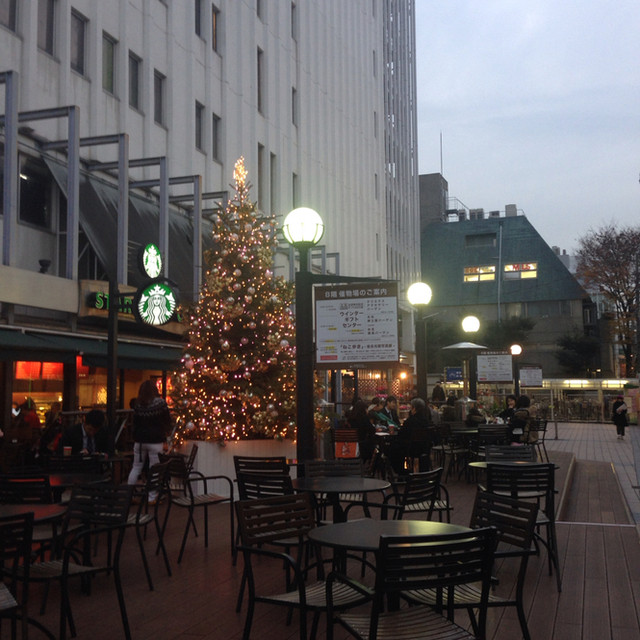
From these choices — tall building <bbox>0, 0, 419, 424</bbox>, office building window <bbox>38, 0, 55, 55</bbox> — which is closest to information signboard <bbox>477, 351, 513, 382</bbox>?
tall building <bbox>0, 0, 419, 424</bbox>

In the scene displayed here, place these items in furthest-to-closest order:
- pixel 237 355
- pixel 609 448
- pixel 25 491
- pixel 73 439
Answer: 1. pixel 609 448
2. pixel 237 355
3. pixel 73 439
4. pixel 25 491

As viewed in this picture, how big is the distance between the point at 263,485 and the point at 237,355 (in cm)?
513

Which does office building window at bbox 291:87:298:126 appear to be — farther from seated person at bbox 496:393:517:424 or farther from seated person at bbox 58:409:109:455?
seated person at bbox 58:409:109:455

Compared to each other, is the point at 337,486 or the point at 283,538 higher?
the point at 337,486

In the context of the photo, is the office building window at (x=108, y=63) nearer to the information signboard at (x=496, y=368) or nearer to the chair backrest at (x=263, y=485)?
the information signboard at (x=496, y=368)

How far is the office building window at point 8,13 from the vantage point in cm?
1466

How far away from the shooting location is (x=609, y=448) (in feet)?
82.2

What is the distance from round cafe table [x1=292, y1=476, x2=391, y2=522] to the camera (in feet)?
21.7

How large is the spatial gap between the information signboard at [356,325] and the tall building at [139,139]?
19.1ft

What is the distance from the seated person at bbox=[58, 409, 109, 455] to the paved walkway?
7.40 meters

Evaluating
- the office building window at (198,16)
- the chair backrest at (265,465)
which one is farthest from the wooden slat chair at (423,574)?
the office building window at (198,16)

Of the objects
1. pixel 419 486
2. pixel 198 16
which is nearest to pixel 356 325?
pixel 419 486

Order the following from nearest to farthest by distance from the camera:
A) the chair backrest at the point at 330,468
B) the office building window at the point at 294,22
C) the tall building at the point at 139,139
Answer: the chair backrest at the point at 330,468
the tall building at the point at 139,139
the office building window at the point at 294,22

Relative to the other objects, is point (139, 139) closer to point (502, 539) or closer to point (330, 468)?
point (330, 468)
